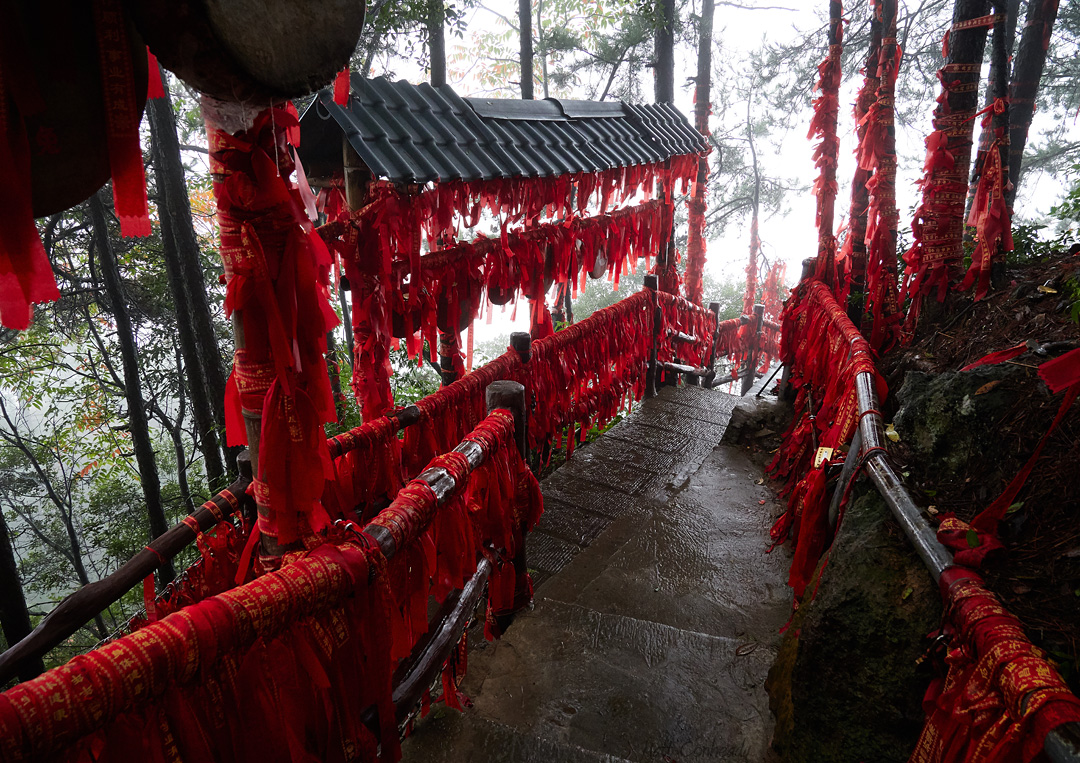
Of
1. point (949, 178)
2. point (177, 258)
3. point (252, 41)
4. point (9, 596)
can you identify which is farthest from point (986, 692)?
point (177, 258)

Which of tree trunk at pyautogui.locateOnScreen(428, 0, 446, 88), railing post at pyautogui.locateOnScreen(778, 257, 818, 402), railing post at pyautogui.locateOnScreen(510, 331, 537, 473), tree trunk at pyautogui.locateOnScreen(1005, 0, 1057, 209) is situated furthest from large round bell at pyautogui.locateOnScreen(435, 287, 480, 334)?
tree trunk at pyautogui.locateOnScreen(1005, 0, 1057, 209)

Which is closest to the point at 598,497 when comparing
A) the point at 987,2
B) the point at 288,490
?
the point at 288,490

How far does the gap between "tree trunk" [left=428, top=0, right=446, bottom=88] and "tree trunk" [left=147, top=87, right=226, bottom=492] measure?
415 cm

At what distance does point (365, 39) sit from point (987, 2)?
9605mm

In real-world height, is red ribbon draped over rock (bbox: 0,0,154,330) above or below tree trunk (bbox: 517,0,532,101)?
below

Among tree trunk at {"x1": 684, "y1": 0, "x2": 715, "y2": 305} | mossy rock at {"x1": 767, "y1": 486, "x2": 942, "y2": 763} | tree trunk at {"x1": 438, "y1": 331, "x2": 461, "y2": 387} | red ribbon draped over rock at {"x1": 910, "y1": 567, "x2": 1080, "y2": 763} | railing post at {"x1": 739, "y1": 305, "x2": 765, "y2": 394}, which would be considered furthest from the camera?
tree trunk at {"x1": 684, "y1": 0, "x2": 715, "y2": 305}

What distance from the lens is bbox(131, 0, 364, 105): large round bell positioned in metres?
1.32

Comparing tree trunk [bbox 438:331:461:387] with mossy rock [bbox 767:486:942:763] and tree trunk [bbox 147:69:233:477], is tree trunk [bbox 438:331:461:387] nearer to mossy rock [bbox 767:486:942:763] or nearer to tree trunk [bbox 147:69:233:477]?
tree trunk [bbox 147:69:233:477]

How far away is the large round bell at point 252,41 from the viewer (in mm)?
1323

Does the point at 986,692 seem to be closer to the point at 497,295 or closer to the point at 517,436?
the point at 517,436

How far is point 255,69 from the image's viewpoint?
145 cm

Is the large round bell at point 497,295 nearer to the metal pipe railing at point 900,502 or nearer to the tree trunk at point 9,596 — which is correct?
the metal pipe railing at point 900,502

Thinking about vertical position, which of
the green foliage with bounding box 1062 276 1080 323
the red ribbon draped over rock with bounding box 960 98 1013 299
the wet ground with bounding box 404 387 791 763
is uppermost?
the red ribbon draped over rock with bounding box 960 98 1013 299

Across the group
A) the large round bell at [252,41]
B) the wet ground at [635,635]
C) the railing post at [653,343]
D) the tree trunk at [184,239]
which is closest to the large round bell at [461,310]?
the wet ground at [635,635]
